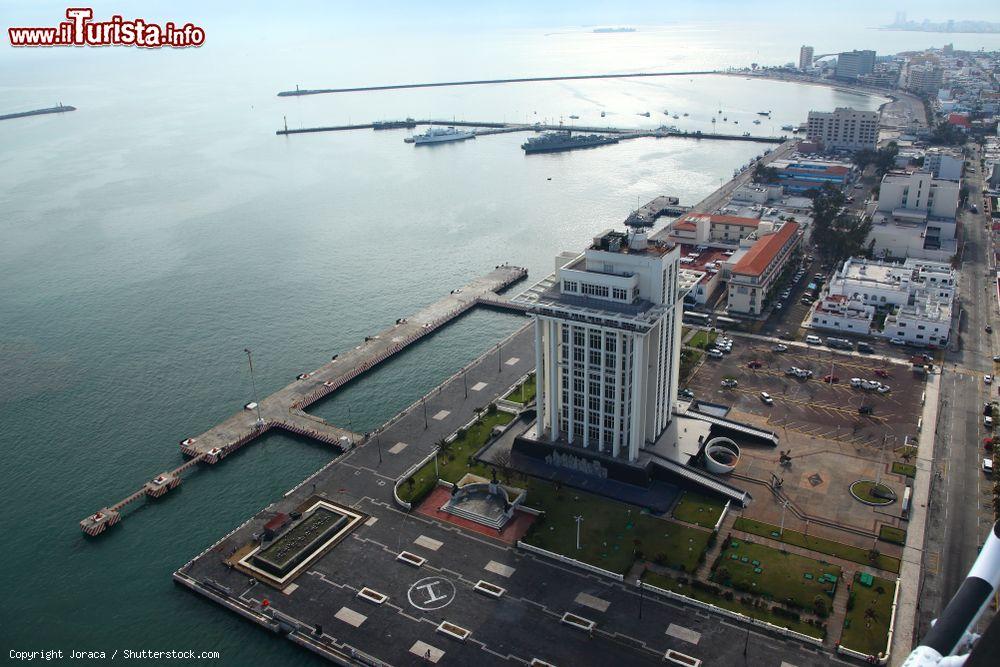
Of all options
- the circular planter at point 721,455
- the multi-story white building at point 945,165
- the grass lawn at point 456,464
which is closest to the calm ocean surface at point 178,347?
the grass lawn at point 456,464

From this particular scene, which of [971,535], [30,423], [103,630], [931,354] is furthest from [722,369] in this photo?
[30,423]

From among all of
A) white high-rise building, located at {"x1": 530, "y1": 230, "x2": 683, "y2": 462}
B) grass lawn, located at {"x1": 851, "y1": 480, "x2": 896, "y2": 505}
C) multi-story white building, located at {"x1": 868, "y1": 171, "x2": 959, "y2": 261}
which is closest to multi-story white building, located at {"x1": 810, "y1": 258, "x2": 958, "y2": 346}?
multi-story white building, located at {"x1": 868, "y1": 171, "x2": 959, "y2": 261}

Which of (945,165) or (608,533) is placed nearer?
(608,533)

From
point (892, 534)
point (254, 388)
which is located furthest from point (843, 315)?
point (254, 388)

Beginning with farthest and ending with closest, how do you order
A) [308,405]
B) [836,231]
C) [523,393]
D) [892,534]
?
[836,231] → [308,405] → [523,393] → [892,534]

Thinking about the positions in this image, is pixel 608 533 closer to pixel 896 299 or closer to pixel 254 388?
pixel 254 388

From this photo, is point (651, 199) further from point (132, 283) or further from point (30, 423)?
point (30, 423)

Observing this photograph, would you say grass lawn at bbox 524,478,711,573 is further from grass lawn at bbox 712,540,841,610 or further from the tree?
the tree
